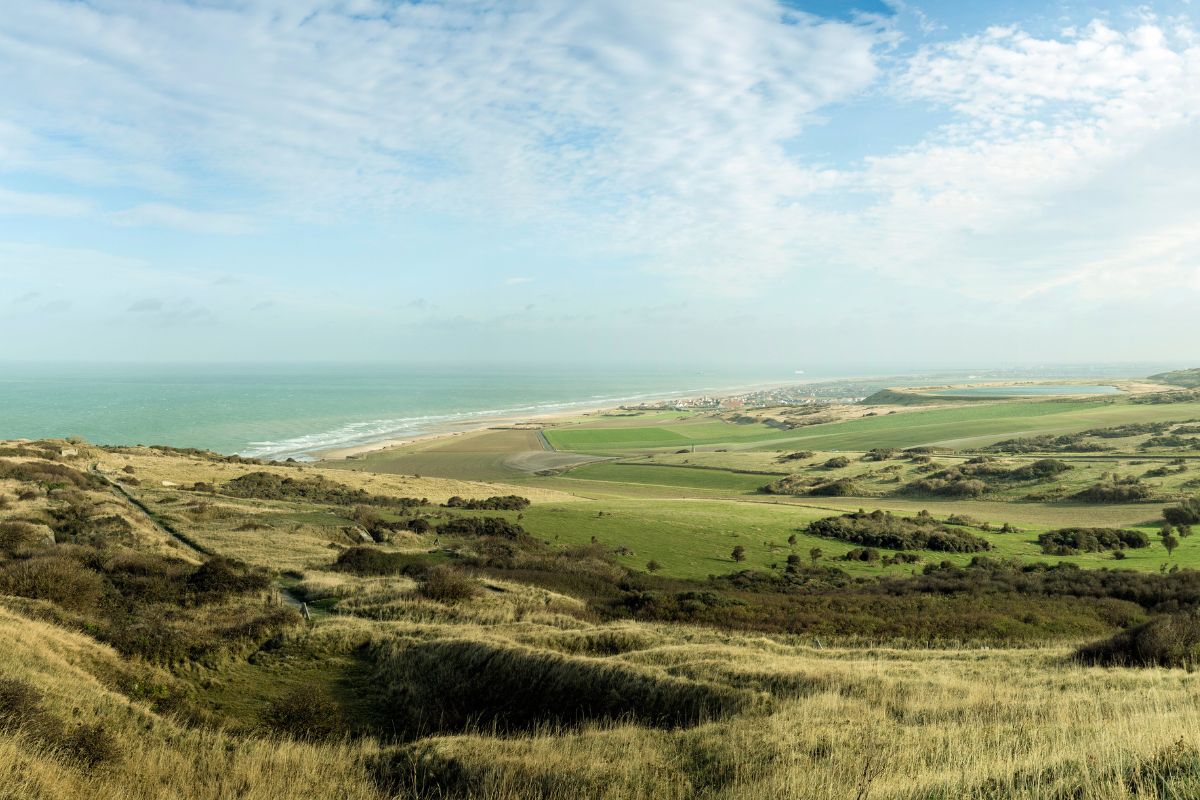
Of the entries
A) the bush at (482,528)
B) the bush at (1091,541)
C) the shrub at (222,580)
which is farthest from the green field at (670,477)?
the shrub at (222,580)

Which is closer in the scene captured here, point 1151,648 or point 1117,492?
point 1151,648

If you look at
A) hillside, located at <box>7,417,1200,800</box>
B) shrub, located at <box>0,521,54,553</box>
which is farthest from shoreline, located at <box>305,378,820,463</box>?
shrub, located at <box>0,521,54,553</box>

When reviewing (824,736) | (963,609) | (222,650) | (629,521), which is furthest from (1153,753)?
(629,521)

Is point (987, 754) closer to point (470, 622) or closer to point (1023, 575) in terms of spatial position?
point (470, 622)

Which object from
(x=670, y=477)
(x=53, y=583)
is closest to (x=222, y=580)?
(x=53, y=583)

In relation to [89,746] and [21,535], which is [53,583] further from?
[89,746]

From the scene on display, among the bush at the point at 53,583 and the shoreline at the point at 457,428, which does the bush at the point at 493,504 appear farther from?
the shoreline at the point at 457,428
